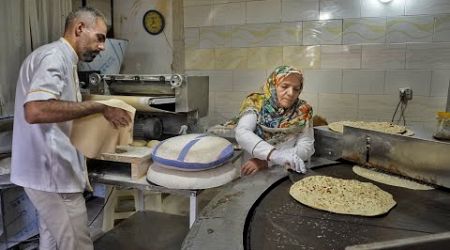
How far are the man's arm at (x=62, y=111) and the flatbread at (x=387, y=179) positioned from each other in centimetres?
114

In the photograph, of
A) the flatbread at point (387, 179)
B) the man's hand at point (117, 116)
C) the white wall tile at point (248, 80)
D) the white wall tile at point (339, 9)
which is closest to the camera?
the flatbread at point (387, 179)

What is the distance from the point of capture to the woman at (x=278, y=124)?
162 centimetres

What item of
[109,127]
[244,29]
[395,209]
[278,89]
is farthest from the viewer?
[244,29]

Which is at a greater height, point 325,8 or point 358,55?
point 325,8

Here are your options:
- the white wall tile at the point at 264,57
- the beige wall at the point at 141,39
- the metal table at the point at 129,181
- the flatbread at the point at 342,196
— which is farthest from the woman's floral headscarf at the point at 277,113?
the beige wall at the point at 141,39

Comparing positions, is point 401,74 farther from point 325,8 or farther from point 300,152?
point 300,152

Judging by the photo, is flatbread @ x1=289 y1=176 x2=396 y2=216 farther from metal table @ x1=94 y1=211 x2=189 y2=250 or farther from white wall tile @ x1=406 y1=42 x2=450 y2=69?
white wall tile @ x1=406 y1=42 x2=450 y2=69

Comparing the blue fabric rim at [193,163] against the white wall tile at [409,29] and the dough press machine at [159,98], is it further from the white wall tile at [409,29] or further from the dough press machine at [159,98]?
the white wall tile at [409,29]

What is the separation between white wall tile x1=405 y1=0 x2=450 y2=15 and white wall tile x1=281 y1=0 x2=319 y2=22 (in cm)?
67

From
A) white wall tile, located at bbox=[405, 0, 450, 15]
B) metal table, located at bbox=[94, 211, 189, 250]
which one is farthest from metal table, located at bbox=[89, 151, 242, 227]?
white wall tile, located at bbox=[405, 0, 450, 15]

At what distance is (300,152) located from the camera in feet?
5.26

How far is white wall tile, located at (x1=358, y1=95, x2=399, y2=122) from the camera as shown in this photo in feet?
8.35

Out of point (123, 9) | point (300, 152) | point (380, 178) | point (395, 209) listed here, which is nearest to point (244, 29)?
point (123, 9)

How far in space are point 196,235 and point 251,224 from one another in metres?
0.18
